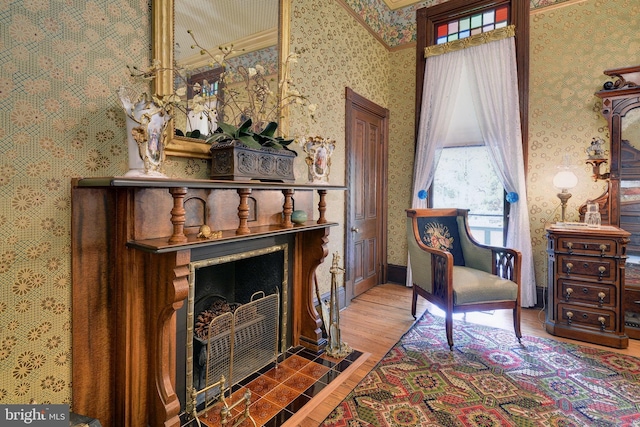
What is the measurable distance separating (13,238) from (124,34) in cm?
104

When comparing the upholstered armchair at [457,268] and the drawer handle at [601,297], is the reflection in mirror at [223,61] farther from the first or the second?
the drawer handle at [601,297]

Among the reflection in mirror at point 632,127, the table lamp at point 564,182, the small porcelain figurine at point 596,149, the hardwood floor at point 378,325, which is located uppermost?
the reflection in mirror at point 632,127

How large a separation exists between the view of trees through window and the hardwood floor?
1.01m

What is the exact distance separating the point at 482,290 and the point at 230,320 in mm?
1972

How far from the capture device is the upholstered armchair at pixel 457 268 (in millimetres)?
2650

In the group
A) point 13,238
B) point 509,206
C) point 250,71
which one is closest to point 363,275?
point 509,206

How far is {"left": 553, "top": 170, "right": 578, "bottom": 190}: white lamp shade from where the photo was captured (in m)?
3.19

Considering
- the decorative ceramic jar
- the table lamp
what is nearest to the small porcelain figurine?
the table lamp

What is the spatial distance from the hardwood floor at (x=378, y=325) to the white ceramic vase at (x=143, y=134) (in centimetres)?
149

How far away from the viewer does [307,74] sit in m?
2.93

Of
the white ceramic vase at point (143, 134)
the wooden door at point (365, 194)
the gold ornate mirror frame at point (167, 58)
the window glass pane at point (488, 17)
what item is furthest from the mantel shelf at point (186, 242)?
the window glass pane at point (488, 17)

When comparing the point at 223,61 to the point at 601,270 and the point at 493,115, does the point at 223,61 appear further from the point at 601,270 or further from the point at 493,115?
the point at 601,270

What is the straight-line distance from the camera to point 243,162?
1.95 m

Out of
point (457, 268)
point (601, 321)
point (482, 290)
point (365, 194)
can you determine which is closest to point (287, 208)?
point (482, 290)
